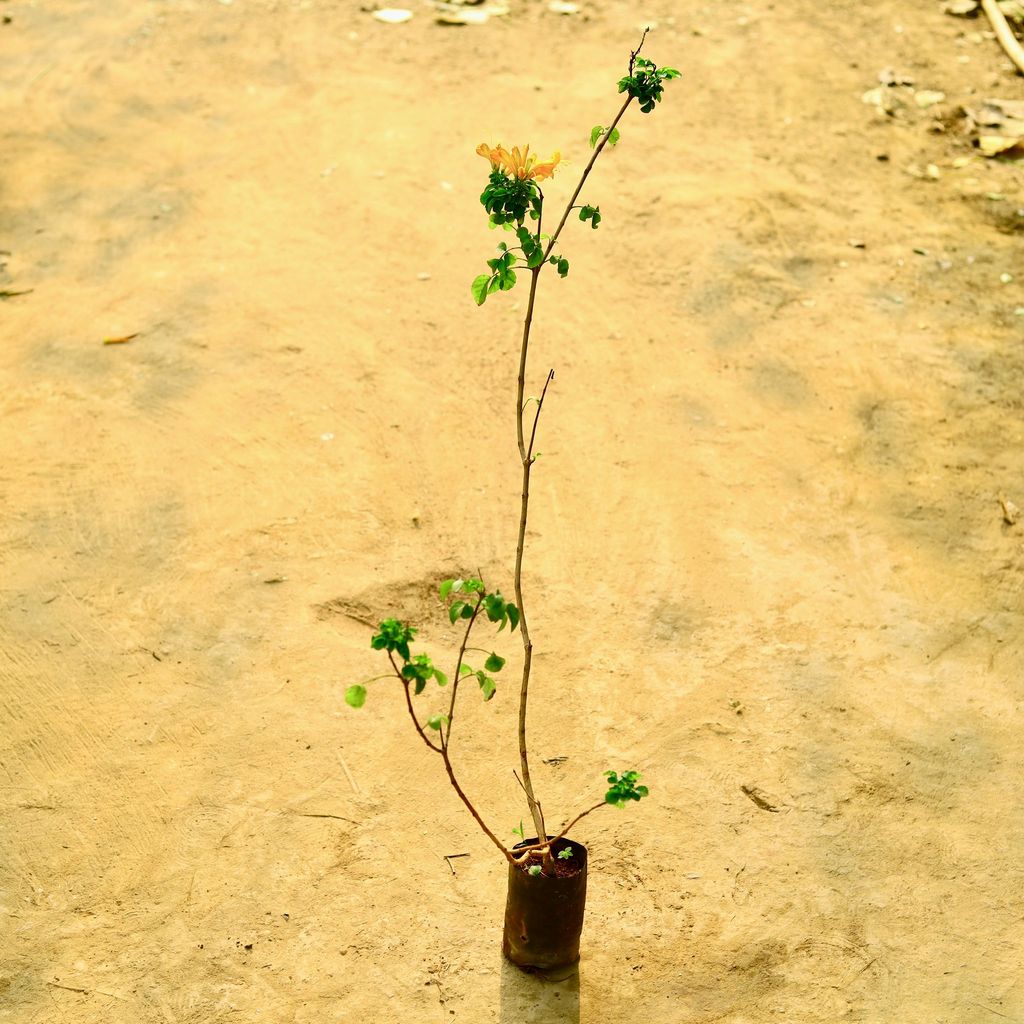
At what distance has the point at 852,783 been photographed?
362 cm

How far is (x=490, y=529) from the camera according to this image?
4355mm

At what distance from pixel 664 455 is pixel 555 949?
7.28 ft

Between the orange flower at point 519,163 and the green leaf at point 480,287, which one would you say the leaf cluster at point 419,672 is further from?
the orange flower at point 519,163

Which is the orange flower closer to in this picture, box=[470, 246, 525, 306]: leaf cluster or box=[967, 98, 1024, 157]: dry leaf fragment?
box=[470, 246, 525, 306]: leaf cluster

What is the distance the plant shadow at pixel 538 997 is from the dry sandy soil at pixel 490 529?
13 mm

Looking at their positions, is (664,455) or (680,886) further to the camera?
(664,455)

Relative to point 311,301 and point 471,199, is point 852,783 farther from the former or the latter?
point 471,199

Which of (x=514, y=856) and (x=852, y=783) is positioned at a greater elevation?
(x=514, y=856)

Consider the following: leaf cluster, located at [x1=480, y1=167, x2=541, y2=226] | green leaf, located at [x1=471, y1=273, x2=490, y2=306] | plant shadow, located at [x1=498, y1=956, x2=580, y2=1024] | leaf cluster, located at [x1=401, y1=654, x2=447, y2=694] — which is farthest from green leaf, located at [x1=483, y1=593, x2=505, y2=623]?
plant shadow, located at [x1=498, y1=956, x2=580, y2=1024]

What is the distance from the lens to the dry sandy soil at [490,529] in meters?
3.21

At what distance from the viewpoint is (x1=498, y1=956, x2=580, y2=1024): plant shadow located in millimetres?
3014

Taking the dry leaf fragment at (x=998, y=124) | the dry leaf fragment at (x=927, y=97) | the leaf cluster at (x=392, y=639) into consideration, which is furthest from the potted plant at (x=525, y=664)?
the dry leaf fragment at (x=927, y=97)

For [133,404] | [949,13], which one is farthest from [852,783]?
[949,13]

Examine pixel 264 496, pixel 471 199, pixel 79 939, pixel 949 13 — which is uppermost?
pixel 949 13
